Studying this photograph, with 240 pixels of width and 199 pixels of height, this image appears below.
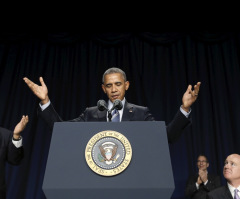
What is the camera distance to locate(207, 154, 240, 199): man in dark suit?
99.1 inches

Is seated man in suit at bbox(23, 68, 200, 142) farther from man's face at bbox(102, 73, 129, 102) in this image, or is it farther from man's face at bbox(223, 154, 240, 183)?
man's face at bbox(223, 154, 240, 183)

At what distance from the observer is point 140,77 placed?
500 centimetres

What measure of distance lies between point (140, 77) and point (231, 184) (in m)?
2.73

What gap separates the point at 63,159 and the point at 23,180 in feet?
12.2

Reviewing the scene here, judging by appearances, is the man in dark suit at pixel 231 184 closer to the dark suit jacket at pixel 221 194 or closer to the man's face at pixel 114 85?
the dark suit jacket at pixel 221 194

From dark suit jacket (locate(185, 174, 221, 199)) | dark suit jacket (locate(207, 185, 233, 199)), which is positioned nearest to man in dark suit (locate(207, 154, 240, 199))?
dark suit jacket (locate(207, 185, 233, 199))

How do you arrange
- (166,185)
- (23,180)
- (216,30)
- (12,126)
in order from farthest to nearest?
(216,30) < (12,126) < (23,180) < (166,185)

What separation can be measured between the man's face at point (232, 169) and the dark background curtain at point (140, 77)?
1.79 meters

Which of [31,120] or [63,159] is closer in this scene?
[63,159]

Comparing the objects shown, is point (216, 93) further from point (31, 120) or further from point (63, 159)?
point (63, 159)

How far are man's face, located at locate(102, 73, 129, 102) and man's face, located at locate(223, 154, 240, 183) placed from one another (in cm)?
149

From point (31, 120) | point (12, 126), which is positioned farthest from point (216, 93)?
point (12, 126)

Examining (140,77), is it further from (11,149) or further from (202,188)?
(11,149)

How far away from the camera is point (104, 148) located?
1.03 meters
